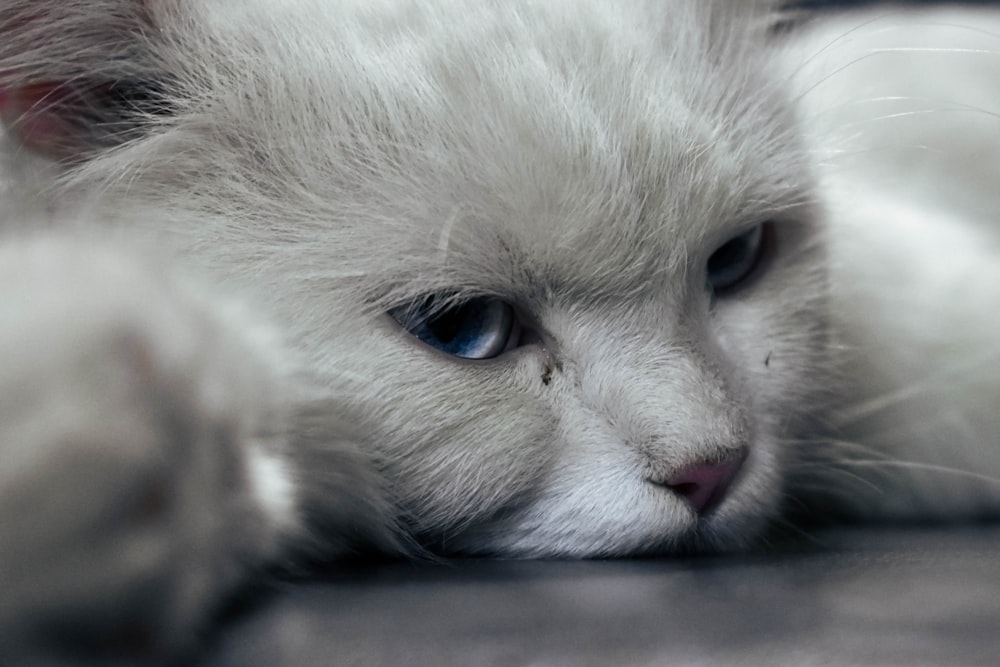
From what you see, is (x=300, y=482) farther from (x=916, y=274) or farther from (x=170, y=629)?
(x=916, y=274)

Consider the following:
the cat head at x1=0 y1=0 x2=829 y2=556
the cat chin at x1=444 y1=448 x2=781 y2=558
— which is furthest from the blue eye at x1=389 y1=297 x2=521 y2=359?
the cat chin at x1=444 y1=448 x2=781 y2=558

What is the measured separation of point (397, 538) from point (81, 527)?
310 mm

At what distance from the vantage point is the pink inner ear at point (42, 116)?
73cm

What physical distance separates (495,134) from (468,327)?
5.5 inches

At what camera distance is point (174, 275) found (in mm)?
586

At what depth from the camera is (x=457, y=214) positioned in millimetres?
712

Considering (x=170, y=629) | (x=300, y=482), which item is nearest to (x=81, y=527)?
(x=170, y=629)

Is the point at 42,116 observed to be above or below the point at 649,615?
above

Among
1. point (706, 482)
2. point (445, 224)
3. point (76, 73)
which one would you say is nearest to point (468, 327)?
point (445, 224)

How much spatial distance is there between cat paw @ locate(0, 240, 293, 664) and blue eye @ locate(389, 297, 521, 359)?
0.21 meters

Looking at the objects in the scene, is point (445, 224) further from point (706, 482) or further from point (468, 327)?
point (706, 482)

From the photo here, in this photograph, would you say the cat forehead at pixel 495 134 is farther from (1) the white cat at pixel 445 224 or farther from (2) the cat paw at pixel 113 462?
(2) the cat paw at pixel 113 462

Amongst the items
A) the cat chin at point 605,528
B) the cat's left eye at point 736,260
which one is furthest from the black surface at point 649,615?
the cat's left eye at point 736,260

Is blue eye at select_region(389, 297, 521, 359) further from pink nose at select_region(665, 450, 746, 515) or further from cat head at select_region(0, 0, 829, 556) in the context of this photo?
pink nose at select_region(665, 450, 746, 515)
